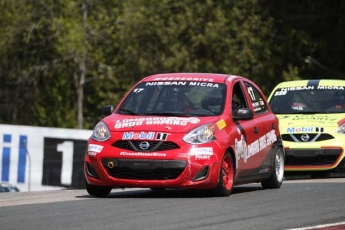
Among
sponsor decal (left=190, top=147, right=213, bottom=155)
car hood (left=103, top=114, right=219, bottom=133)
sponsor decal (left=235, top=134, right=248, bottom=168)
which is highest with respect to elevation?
car hood (left=103, top=114, right=219, bottom=133)

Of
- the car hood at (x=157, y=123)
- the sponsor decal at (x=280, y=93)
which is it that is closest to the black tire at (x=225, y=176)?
the car hood at (x=157, y=123)

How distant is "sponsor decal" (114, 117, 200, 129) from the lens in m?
13.6

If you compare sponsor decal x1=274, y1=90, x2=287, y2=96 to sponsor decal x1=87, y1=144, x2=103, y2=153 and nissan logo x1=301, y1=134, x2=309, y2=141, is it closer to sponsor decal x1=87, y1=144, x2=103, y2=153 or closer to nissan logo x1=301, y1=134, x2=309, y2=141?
nissan logo x1=301, y1=134, x2=309, y2=141

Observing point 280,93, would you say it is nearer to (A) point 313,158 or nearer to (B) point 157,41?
(A) point 313,158

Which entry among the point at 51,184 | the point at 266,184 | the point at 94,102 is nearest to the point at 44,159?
the point at 51,184

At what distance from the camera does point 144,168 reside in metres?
13.4

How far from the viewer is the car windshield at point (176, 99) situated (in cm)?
1414

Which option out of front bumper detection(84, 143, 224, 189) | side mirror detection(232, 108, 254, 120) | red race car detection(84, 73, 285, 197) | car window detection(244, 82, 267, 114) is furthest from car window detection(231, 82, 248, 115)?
front bumper detection(84, 143, 224, 189)

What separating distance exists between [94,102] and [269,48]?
12.7 meters

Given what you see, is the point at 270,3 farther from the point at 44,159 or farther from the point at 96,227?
the point at 96,227

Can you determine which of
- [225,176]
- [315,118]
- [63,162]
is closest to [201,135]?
[225,176]

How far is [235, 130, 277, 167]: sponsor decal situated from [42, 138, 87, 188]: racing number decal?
1225cm

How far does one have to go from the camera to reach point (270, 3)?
53.2 metres

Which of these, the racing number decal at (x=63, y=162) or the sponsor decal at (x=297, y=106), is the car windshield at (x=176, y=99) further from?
the racing number decal at (x=63, y=162)
